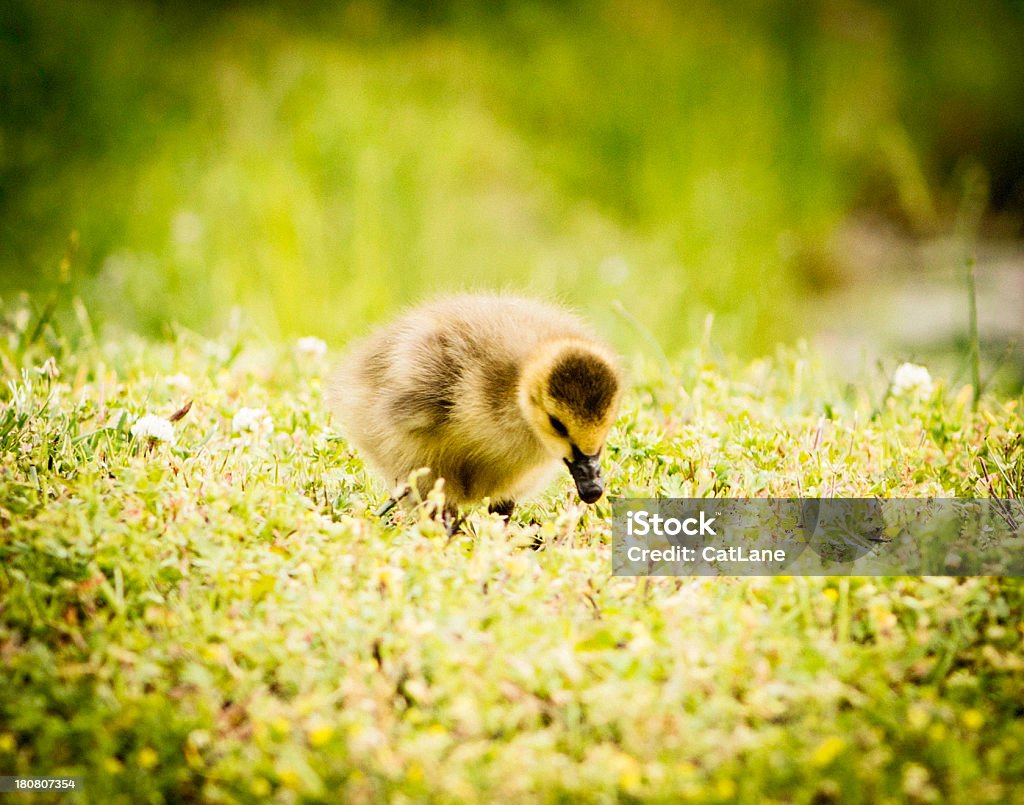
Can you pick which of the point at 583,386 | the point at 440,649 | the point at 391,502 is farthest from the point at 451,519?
the point at 440,649

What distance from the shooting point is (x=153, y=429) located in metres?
3.02

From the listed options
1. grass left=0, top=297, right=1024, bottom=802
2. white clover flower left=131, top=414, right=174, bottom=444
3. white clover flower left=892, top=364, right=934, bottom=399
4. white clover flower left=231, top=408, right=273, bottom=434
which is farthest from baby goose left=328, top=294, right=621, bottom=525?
white clover flower left=892, top=364, right=934, bottom=399

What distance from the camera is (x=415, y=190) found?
696cm

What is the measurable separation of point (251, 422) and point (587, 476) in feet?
4.03

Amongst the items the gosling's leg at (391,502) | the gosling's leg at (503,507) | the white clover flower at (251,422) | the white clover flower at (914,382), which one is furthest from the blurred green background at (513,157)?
the gosling's leg at (391,502)

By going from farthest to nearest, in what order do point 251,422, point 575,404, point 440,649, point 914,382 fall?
point 914,382 → point 251,422 → point 575,404 → point 440,649

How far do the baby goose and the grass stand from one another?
0.14 m

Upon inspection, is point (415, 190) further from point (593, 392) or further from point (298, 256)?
point (593, 392)

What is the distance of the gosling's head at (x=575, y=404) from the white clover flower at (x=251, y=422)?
3.24 ft

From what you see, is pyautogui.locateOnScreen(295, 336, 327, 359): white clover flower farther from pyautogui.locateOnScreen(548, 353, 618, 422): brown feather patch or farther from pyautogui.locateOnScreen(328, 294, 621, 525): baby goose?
pyautogui.locateOnScreen(548, 353, 618, 422): brown feather patch

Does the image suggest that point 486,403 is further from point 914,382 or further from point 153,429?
point 914,382

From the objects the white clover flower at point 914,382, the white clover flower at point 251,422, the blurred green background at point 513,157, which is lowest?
the white clover flower at point 251,422

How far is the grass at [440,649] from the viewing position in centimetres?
189

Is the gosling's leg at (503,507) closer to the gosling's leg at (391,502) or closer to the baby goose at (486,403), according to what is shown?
the baby goose at (486,403)
